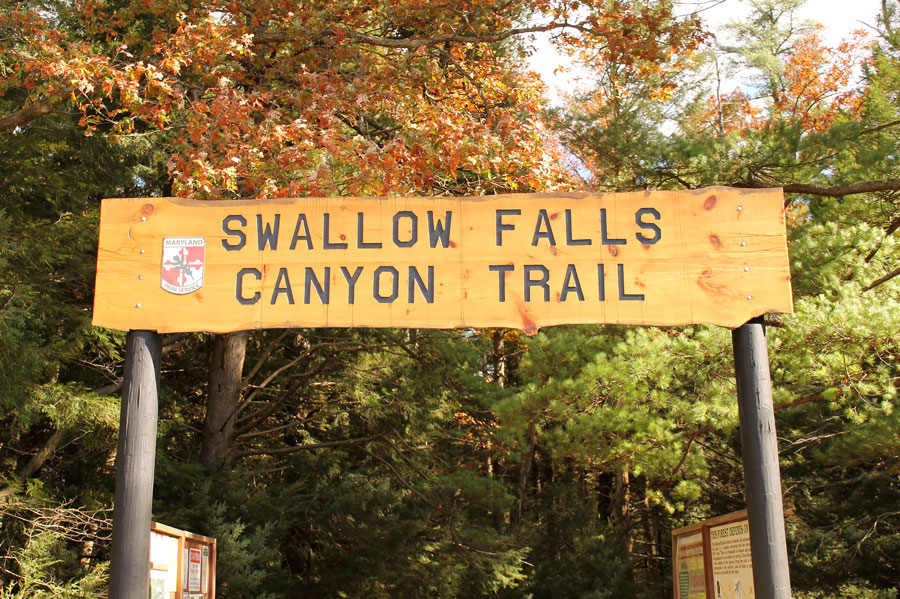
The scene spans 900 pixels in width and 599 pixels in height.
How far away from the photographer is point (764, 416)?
150 inches

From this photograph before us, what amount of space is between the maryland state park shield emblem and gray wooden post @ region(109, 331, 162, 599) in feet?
0.89

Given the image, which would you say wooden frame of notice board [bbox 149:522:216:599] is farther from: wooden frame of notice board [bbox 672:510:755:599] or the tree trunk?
the tree trunk

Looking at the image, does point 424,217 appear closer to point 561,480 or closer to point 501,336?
point 501,336

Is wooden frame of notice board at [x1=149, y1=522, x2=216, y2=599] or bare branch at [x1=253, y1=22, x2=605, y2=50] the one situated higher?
bare branch at [x1=253, y1=22, x2=605, y2=50]

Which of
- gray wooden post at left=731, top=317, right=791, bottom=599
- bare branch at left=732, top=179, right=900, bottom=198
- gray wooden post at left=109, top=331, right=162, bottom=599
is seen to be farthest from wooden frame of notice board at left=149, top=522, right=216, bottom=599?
bare branch at left=732, top=179, right=900, bottom=198

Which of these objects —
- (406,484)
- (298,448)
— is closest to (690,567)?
(406,484)

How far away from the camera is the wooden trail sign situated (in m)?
4.02

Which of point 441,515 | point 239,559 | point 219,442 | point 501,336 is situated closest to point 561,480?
point 501,336

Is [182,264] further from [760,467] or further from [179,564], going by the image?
[760,467]

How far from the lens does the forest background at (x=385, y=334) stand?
9.35 metres

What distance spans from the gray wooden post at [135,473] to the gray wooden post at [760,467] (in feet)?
8.70

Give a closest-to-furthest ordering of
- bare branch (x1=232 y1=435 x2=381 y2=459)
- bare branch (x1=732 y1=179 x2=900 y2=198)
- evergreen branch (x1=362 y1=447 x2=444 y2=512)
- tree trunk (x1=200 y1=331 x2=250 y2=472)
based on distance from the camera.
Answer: bare branch (x1=732 y1=179 x2=900 y2=198)
tree trunk (x1=200 y1=331 x2=250 y2=472)
bare branch (x1=232 y1=435 x2=381 y2=459)
evergreen branch (x1=362 y1=447 x2=444 y2=512)

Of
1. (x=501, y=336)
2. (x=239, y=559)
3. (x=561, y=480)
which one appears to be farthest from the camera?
(x=561, y=480)

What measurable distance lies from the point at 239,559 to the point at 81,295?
14.8 feet
